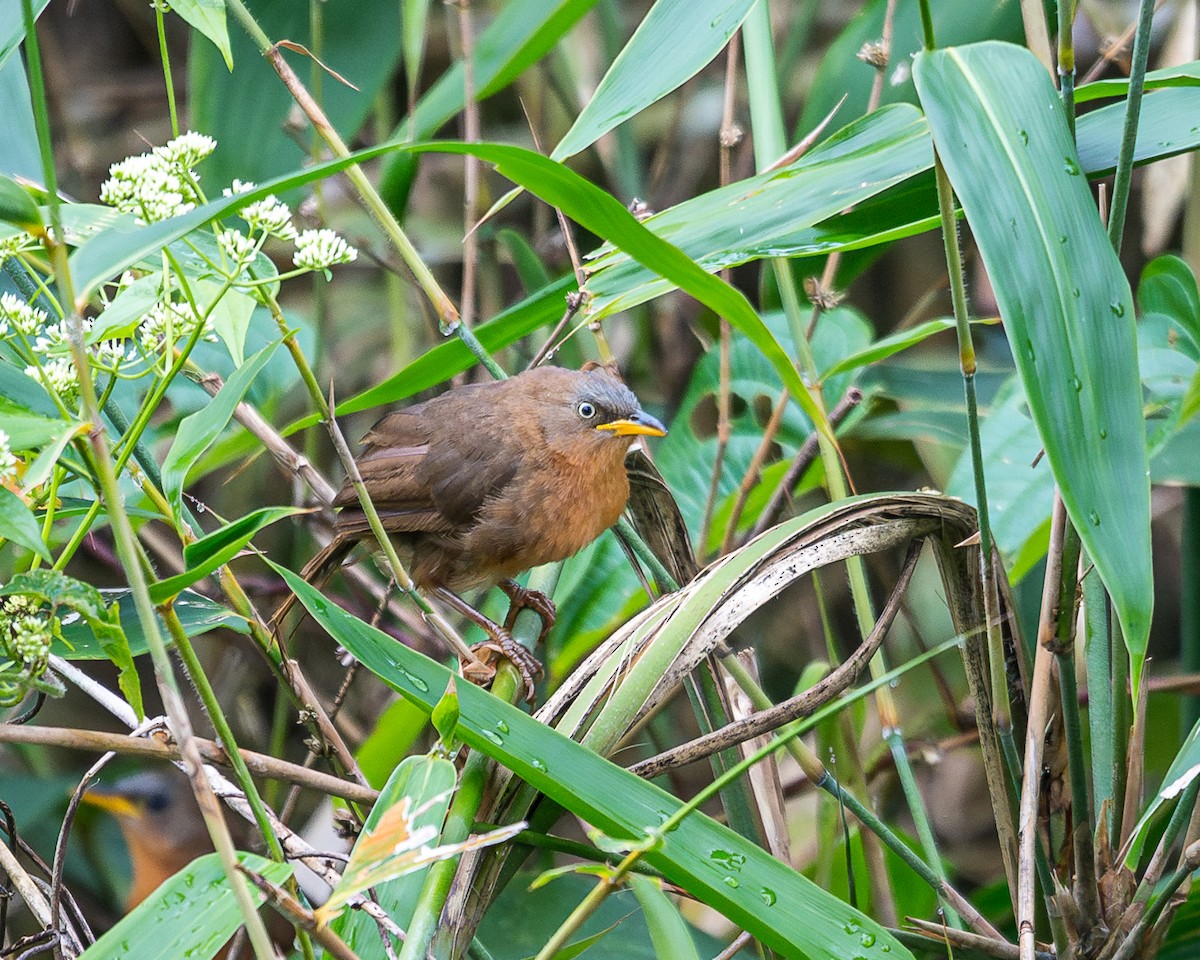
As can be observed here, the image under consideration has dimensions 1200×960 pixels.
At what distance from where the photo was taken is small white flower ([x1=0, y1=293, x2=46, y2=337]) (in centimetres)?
137

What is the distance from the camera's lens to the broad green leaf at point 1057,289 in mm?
1303

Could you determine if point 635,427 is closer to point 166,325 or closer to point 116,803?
point 166,325

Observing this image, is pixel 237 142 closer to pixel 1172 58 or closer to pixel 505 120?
pixel 505 120

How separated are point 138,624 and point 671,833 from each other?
91 cm

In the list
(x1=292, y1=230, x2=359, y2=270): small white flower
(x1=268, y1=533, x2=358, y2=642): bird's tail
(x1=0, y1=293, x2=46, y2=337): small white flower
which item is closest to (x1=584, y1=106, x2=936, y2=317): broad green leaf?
(x1=292, y1=230, x2=359, y2=270): small white flower

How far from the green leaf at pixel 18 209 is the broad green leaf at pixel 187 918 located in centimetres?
65

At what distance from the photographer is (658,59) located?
5.76 ft

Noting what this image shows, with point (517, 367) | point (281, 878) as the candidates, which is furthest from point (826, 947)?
point (517, 367)

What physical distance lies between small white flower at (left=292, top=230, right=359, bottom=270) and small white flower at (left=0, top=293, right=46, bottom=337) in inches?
12.2

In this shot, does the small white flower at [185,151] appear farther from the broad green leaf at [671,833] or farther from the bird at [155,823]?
the bird at [155,823]

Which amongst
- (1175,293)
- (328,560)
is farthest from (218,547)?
(1175,293)

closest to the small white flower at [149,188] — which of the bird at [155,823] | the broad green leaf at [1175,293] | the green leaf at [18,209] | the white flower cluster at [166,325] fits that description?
the white flower cluster at [166,325]

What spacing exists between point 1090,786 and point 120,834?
429cm

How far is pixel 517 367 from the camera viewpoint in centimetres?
426
